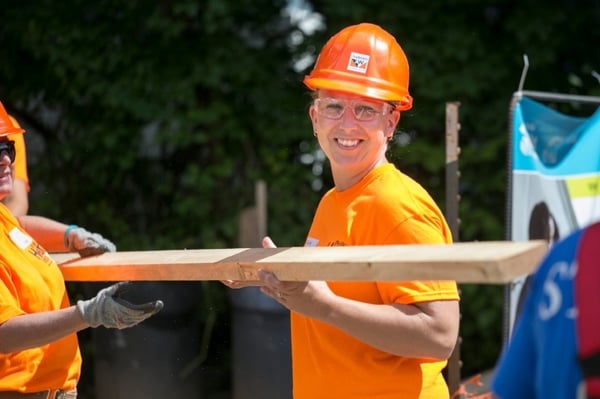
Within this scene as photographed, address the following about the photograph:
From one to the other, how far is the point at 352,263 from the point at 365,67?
2.14 ft

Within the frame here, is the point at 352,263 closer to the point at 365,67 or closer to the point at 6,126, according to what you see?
the point at 365,67

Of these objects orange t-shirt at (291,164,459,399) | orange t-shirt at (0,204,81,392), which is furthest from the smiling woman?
orange t-shirt at (0,204,81,392)

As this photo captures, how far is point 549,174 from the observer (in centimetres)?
354

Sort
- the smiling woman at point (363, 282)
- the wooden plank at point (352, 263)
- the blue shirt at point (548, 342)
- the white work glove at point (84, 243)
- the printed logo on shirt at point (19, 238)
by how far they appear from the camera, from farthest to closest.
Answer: the white work glove at point (84, 243) → the printed logo on shirt at point (19, 238) → the smiling woman at point (363, 282) → the wooden plank at point (352, 263) → the blue shirt at point (548, 342)

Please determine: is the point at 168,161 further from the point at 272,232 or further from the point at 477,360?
the point at 477,360

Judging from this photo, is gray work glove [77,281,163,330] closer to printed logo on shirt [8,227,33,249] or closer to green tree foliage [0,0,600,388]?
printed logo on shirt [8,227,33,249]

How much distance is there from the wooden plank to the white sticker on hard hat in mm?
512

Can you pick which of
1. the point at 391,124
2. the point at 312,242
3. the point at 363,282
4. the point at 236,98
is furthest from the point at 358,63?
the point at 236,98

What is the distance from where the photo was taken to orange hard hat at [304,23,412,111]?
2.30m

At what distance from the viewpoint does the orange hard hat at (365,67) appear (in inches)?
90.7

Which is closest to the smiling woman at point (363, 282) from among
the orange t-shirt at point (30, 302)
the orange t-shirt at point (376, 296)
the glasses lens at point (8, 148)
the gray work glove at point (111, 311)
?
the orange t-shirt at point (376, 296)

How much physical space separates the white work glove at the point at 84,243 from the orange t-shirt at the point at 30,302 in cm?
20

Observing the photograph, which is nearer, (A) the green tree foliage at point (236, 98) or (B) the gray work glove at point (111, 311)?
(B) the gray work glove at point (111, 311)

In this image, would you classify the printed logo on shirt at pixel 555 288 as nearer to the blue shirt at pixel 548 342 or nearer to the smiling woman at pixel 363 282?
the blue shirt at pixel 548 342
